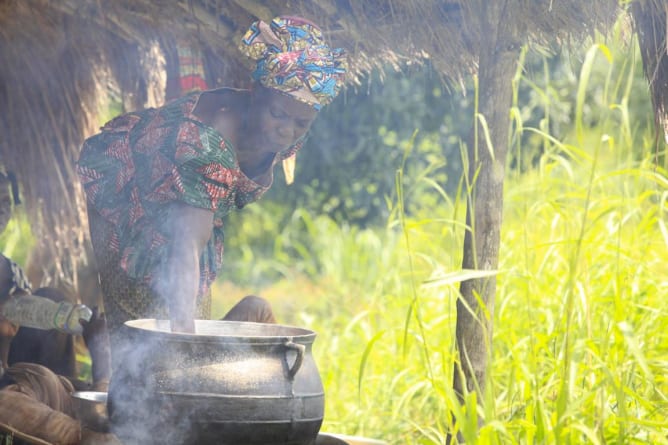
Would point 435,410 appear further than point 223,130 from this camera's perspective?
Yes

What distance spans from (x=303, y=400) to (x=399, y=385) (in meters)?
2.83

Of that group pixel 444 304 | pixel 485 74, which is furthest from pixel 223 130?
pixel 444 304

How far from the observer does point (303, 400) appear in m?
2.71

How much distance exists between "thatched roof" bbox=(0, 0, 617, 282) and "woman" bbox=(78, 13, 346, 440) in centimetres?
53

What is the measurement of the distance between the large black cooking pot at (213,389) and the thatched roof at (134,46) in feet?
4.59

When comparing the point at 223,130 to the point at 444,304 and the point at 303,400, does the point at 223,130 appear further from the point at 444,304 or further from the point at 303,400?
the point at 444,304

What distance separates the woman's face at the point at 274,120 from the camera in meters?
3.04

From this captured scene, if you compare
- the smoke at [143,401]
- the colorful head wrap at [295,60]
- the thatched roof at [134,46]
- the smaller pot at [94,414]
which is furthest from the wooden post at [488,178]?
the smaller pot at [94,414]

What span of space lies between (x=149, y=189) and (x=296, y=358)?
2.91ft

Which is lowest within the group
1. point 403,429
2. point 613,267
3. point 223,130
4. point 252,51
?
point 403,429

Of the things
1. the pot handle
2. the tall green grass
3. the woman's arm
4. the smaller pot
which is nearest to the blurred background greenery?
the tall green grass

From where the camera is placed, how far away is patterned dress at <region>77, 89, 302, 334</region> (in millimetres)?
2959

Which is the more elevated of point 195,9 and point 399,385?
point 195,9

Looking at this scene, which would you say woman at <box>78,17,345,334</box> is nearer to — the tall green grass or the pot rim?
the pot rim
